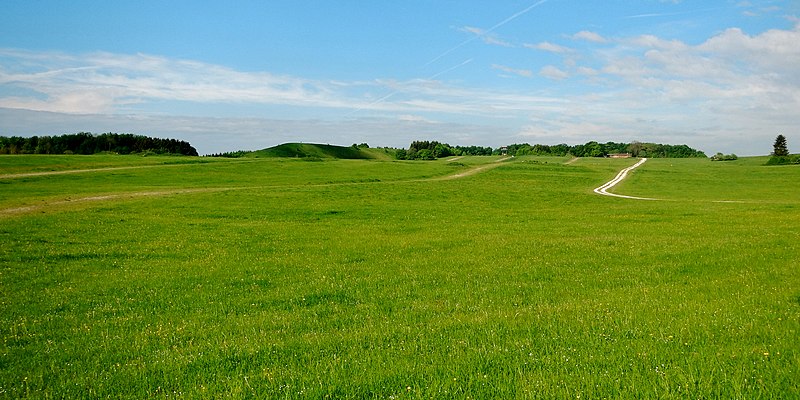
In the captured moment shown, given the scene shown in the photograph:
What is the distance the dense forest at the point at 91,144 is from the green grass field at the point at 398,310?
129 m

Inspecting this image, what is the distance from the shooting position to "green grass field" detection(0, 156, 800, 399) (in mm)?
7484

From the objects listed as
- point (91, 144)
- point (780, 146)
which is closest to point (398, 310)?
point (91, 144)

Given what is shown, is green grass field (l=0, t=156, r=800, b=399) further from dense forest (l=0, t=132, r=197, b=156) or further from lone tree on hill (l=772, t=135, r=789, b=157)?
lone tree on hill (l=772, t=135, r=789, b=157)

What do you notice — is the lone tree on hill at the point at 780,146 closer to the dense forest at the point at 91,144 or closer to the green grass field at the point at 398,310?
the green grass field at the point at 398,310

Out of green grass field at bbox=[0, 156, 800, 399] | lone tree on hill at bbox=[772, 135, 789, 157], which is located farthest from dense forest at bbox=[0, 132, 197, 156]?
lone tree on hill at bbox=[772, 135, 789, 157]

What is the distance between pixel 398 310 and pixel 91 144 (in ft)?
553

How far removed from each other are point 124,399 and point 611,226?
2762 cm

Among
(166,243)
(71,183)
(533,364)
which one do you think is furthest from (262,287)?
(71,183)

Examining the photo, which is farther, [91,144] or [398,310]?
[91,144]

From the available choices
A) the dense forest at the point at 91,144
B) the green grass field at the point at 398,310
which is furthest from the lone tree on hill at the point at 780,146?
the dense forest at the point at 91,144

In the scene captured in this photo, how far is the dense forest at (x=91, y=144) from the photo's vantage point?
133 meters

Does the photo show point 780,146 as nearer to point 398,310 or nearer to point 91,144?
point 398,310

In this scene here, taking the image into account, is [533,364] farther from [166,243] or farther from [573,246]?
[166,243]

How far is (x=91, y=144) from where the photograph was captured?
152 metres
